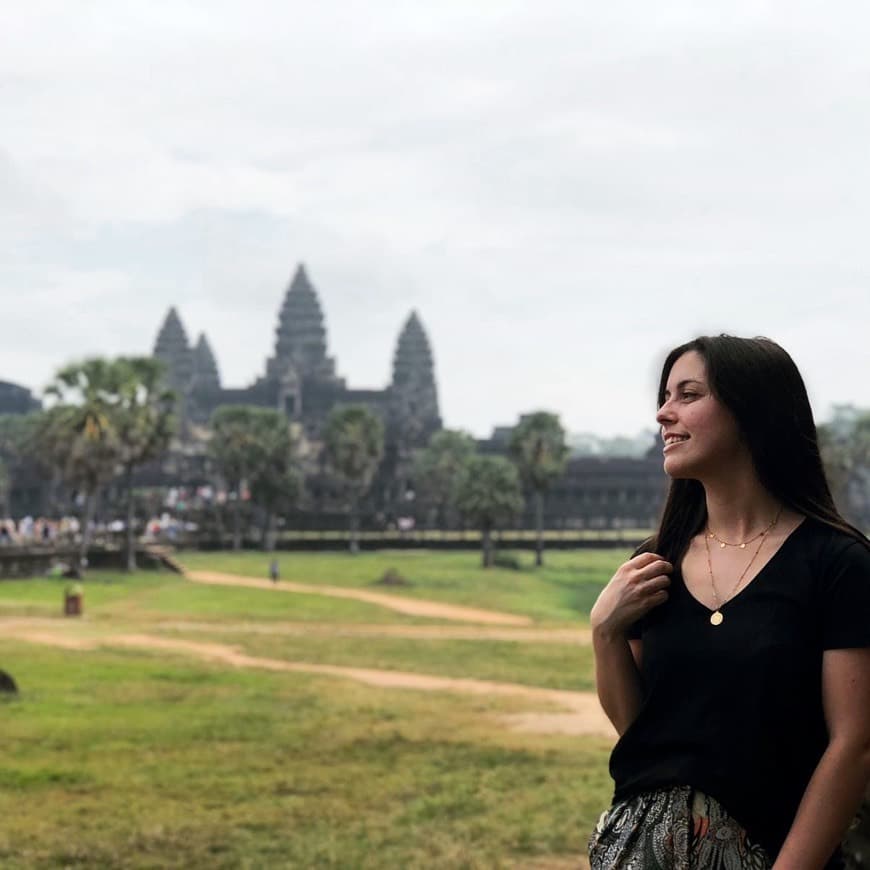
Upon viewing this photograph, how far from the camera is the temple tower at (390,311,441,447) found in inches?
4545

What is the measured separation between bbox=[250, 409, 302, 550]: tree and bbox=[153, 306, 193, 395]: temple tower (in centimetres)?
5076

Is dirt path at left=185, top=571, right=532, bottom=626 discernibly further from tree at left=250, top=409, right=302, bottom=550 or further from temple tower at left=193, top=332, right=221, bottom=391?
temple tower at left=193, top=332, right=221, bottom=391

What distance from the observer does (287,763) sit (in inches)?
591

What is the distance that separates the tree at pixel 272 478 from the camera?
71500mm

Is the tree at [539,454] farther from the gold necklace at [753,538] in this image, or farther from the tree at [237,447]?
the gold necklace at [753,538]

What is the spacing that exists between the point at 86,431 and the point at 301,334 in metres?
76.0

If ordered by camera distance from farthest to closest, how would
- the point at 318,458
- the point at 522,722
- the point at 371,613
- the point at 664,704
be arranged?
the point at 318,458 → the point at 371,613 → the point at 522,722 → the point at 664,704

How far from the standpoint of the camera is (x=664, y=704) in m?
3.23

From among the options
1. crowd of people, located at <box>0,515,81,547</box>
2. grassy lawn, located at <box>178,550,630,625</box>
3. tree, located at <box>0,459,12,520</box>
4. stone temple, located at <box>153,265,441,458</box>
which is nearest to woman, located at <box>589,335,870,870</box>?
grassy lawn, located at <box>178,550,630,625</box>

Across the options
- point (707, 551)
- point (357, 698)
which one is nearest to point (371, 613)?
point (357, 698)

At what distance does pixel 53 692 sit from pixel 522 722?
6.67m

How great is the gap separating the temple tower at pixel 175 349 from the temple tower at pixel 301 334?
8054mm

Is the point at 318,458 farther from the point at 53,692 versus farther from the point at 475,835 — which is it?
the point at 475,835

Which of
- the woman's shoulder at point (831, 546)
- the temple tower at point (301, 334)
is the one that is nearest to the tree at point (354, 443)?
the temple tower at point (301, 334)
